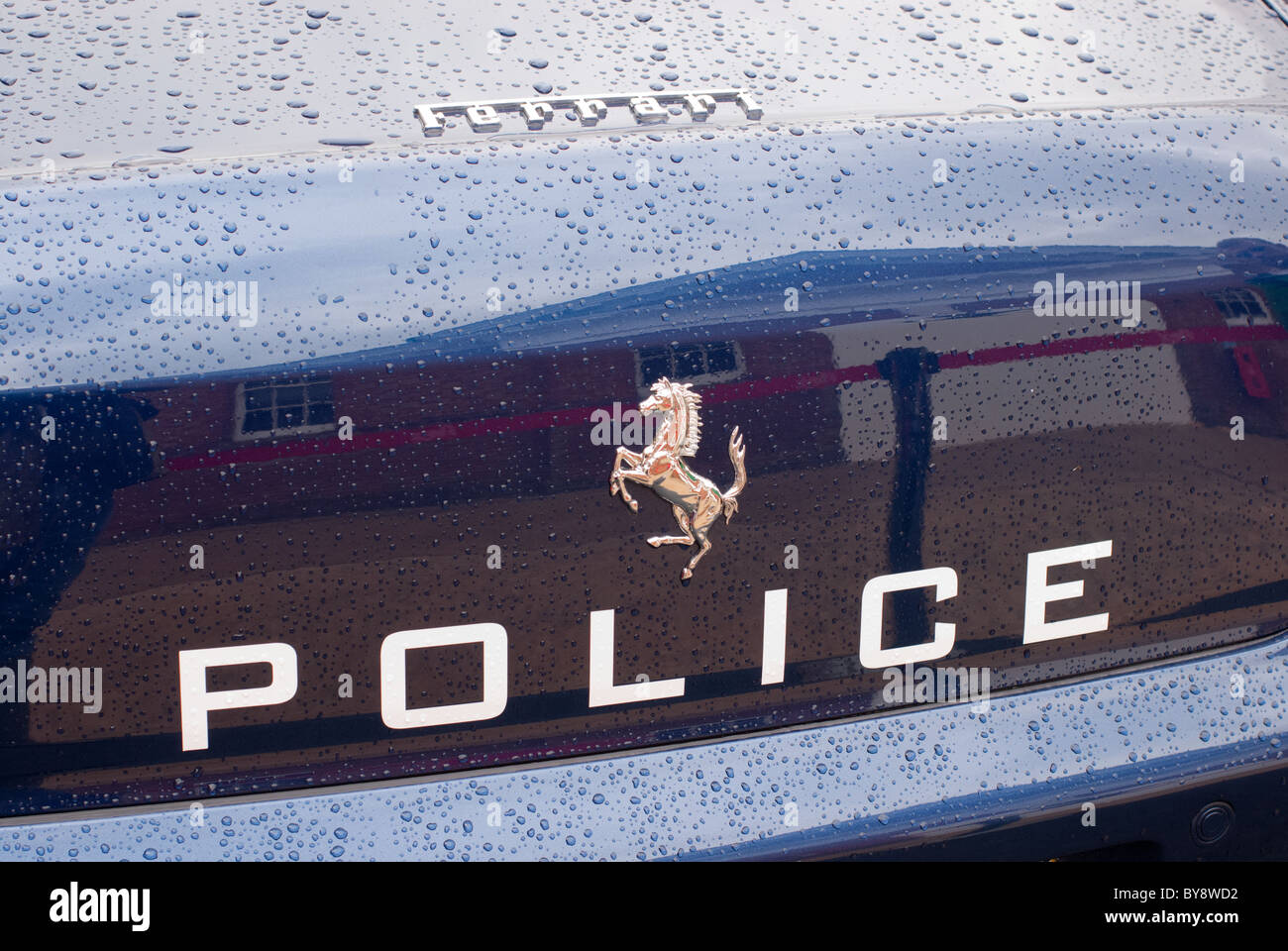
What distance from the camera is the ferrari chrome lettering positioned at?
1.76 m

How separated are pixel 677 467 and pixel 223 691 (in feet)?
2.05

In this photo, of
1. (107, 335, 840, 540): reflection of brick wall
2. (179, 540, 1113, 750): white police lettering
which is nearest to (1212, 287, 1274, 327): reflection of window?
(179, 540, 1113, 750): white police lettering

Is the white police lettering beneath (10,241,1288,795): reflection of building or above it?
beneath

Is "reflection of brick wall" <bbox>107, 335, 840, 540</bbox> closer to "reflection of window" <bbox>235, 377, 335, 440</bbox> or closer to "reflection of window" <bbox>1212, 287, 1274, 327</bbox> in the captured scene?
"reflection of window" <bbox>235, 377, 335, 440</bbox>

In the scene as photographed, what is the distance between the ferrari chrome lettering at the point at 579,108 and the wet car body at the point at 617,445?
2cm

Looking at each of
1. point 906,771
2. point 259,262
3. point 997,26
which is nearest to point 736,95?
point 997,26

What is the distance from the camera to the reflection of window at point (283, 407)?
4.85 feet

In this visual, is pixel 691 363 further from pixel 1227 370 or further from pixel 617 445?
pixel 1227 370

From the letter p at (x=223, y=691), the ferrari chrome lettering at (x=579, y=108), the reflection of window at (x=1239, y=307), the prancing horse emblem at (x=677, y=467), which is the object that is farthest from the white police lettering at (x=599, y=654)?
the ferrari chrome lettering at (x=579, y=108)

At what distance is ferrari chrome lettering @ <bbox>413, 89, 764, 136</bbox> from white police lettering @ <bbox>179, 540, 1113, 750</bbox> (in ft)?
2.26

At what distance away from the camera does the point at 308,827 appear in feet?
5.17

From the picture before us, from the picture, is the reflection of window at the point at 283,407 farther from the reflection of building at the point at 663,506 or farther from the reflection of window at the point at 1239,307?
the reflection of window at the point at 1239,307

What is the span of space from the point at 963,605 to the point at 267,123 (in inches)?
46.2
